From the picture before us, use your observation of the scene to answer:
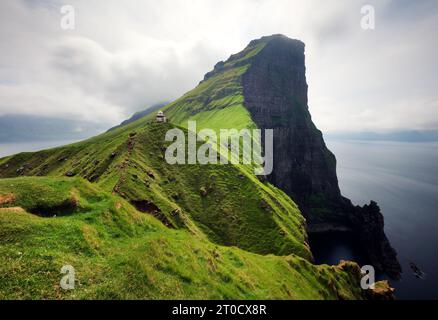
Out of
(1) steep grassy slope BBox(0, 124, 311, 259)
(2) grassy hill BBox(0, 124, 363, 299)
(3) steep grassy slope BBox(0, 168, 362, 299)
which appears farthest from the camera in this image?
(1) steep grassy slope BBox(0, 124, 311, 259)

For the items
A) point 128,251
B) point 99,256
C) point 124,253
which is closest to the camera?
point 99,256

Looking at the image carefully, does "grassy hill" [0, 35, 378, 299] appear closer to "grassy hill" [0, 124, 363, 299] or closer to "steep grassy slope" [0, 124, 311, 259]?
"grassy hill" [0, 124, 363, 299]

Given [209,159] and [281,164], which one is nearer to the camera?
[209,159]

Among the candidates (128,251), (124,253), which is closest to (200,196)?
(128,251)

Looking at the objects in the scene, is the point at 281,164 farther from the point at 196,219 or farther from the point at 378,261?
the point at 196,219

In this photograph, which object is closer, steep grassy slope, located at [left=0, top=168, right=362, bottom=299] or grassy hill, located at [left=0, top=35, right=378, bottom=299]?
steep grassy slope, located at [left=0, top=168, right=362, bottom=299]

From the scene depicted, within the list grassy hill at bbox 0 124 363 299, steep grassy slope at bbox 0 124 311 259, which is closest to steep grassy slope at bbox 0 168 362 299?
grassy hill at bbox 0 124 363 299

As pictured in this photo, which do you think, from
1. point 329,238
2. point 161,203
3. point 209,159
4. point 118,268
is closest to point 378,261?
point 329,238

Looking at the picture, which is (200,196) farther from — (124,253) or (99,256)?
(99,256)

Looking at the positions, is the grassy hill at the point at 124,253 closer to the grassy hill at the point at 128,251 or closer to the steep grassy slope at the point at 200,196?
the grassy hill at the point at 128,251
